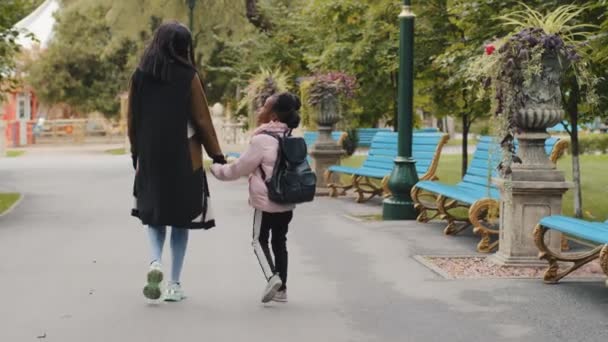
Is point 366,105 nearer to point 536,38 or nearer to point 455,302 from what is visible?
point 536,38

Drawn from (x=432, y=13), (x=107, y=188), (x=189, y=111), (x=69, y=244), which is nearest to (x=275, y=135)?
(x=189, y=111)

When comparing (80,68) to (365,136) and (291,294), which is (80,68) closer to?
(365,136)

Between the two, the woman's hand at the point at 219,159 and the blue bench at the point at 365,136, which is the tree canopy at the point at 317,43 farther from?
the blue bench at the point at 365,136

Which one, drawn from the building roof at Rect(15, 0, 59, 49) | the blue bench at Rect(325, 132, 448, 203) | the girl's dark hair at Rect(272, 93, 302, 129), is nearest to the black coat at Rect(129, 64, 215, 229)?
the girl's dark hair at Rect(272, 93, 302, 129)

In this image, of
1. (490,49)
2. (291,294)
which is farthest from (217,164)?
(490,49)

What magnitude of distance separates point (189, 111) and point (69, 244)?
3.97 metres

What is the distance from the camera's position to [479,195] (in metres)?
10.3

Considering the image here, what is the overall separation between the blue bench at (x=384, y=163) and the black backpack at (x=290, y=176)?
6.21 metres

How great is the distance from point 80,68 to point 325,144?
33.9 meters

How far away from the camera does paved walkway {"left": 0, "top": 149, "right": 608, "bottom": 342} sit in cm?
600

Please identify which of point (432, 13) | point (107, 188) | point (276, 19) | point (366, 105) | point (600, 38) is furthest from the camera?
point (276, 19)

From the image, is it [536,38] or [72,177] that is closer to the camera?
[536,38]

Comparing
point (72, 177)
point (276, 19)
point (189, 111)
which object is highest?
point (276, 19)

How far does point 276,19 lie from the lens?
88.4 ft
